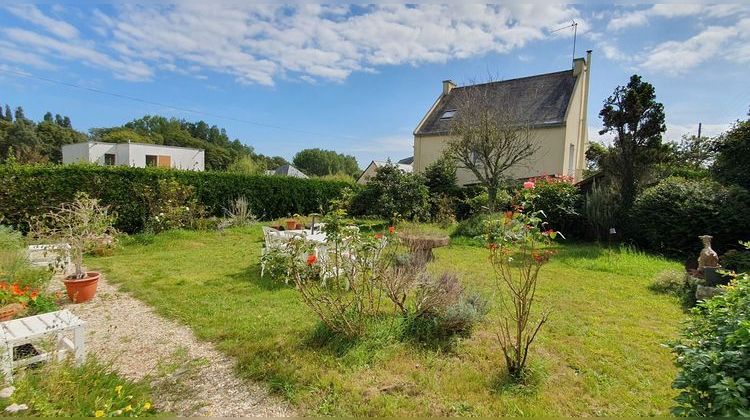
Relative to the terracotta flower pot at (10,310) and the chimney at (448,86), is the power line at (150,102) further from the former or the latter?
the chimney at (448,86)

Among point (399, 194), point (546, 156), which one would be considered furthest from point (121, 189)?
point (546, 156)

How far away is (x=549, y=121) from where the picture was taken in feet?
55.7

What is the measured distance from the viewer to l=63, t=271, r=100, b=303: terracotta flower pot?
511 centimetres

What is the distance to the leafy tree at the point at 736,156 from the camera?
886cm

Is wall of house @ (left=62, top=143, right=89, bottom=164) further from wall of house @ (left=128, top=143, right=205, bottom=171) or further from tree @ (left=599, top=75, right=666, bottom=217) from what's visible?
tree @ (left=599, top=75, right=666, bottom=217)

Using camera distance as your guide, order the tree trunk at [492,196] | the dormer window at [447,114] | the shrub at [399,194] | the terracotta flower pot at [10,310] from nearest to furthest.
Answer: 1. the terracotta flower pot at [10,310]
2. the tree trunk at [492,196]
3. the shrub at [399,194]
4. the dormer window at [447,114]

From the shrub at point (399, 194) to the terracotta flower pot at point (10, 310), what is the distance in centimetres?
1043

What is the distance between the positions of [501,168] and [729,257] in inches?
281

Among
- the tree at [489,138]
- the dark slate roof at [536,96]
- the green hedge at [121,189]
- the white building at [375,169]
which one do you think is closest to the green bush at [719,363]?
the green hedge at [121,189]

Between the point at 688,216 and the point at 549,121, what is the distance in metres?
9.26

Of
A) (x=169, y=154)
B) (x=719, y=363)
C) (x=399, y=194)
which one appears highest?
(x=169, y=154)

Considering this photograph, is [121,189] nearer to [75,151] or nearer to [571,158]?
[571,158]

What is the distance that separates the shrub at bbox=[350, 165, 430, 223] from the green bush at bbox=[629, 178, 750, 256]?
6609 millimetres

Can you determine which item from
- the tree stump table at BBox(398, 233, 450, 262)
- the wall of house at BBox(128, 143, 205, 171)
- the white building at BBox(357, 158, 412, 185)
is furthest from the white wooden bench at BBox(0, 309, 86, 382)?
the wall of house at BBox(128, 143, 205, 171)
